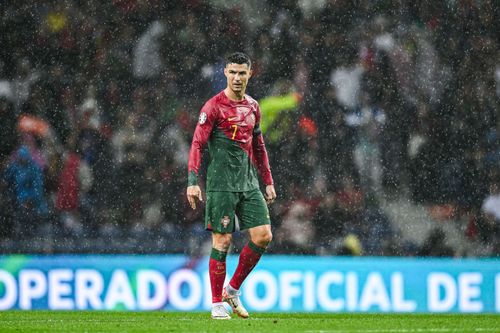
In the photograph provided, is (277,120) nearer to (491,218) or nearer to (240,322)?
(491,218)

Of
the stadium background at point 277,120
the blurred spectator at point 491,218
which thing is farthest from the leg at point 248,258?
the blurred spectator at point 491,218

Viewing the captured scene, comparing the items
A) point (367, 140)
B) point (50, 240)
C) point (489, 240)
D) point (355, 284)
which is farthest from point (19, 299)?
point (489, 240)

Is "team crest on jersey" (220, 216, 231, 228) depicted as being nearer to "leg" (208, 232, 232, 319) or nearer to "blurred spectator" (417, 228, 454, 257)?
"leg" (208, 232, 232, 319)

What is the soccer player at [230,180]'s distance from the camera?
21.1ft

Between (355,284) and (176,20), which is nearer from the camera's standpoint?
(355,284)

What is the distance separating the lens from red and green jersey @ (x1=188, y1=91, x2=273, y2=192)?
253 inches

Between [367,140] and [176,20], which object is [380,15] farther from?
[176,20]

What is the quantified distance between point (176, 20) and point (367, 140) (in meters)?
1.84

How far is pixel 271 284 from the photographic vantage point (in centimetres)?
816

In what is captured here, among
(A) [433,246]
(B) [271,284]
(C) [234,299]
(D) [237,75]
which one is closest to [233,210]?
(C) [234,299]

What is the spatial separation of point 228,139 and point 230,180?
230mm

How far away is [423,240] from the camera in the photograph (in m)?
9.21

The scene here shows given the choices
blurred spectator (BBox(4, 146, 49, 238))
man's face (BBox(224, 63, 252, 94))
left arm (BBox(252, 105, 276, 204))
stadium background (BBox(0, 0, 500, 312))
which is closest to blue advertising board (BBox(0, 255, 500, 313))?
stadium background (BBox(0, 0, 500, 312))

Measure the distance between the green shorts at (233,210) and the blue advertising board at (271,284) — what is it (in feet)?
5.45
